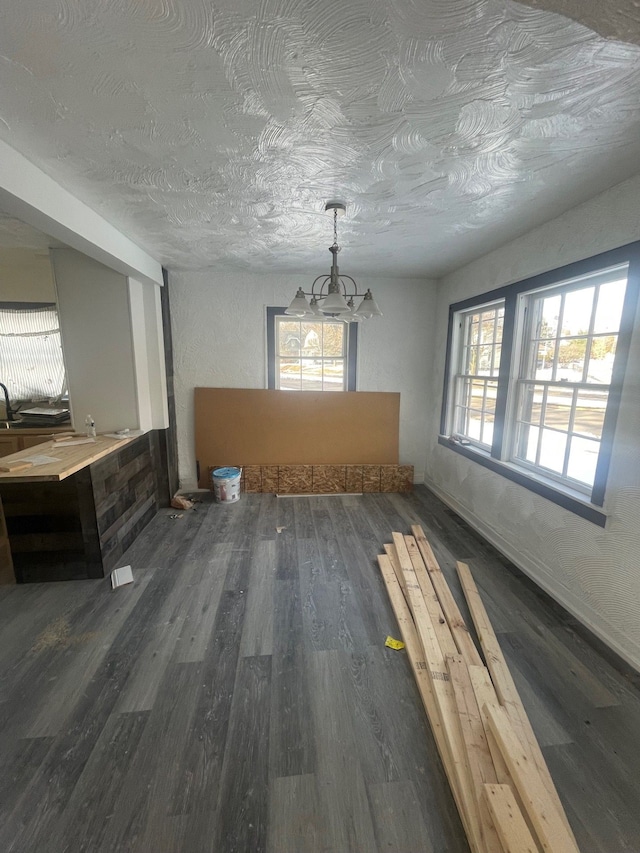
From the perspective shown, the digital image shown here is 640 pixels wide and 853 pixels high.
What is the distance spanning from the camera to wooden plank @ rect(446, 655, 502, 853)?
3.48 ft

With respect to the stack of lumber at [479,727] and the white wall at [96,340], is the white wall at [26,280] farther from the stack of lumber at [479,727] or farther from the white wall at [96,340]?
the stack of lumber at [479,727]

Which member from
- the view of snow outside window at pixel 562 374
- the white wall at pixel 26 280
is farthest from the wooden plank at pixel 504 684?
the white wall at pixel 26 280

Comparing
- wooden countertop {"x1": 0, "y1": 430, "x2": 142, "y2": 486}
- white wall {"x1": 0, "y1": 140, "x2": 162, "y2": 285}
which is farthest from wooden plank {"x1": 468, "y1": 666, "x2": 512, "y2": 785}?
white wall {"x1": 0, "y1": 140, "x2": 162, "y2": 285}

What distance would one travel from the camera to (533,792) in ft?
3.70

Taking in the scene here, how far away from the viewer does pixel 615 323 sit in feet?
6.51

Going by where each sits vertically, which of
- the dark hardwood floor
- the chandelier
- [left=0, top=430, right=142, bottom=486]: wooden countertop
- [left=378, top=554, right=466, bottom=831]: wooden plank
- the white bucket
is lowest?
the dark hardwood floor

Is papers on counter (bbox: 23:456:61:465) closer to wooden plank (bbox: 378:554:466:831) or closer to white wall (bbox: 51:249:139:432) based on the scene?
white wall (bbox: 51:249:139:432)

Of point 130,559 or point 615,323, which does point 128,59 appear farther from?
point 130,559

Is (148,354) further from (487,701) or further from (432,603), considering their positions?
(487,701)

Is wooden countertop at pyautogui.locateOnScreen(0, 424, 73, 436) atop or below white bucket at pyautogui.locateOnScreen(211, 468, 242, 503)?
atop

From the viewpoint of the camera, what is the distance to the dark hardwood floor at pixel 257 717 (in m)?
1.11

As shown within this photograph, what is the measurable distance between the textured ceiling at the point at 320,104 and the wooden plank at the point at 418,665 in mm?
2527

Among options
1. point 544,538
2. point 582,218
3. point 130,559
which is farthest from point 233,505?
point 582,218

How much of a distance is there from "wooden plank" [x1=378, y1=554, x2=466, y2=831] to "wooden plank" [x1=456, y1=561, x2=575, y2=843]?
1.07ft
